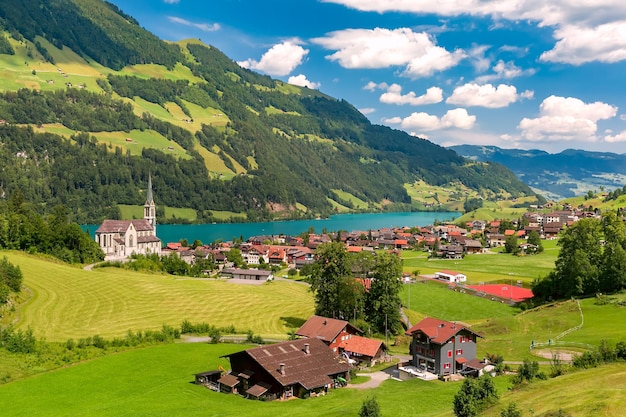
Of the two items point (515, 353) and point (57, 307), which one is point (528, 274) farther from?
point (57, 307)

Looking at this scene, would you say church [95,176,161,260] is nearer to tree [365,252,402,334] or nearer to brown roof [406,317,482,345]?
tree [365,252,402,334]

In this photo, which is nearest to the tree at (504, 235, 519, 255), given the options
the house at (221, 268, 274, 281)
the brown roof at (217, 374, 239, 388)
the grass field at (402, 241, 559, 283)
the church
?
the grass field at (402, 241, 559, 283)

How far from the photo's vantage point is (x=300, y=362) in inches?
1759

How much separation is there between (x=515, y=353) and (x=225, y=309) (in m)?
41.0

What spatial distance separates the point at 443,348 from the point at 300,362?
13556 mm

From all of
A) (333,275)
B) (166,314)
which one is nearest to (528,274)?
(333,275)

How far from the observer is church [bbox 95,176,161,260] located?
138 meters

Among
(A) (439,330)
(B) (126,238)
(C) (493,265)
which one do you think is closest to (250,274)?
(B) (126,238)

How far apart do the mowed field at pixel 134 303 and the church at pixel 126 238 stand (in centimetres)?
4322

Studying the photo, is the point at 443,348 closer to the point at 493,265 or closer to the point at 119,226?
the point at 493,265

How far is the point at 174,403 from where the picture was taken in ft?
125

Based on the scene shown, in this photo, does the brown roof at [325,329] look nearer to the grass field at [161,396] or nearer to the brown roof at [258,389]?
the grass field at [161,396]

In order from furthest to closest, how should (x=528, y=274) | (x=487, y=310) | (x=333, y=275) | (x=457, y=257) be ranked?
(x=457, y=257), (x=528, y=274), (x=487, y=310), (x=333, y=275)

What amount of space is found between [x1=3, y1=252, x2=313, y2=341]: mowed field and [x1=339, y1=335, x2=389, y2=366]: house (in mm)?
11141
